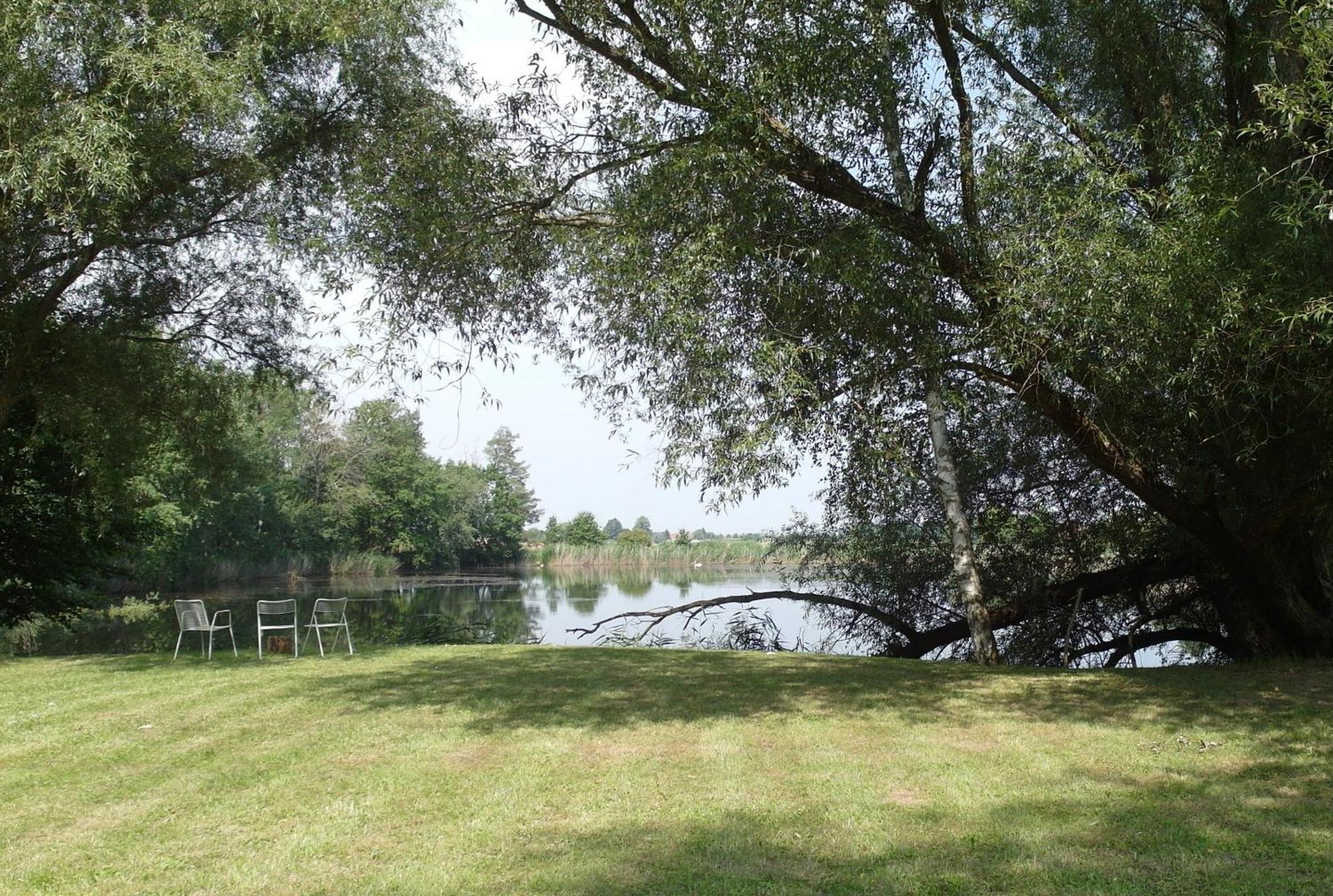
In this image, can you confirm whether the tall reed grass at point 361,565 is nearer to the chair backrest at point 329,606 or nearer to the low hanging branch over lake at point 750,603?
the low hanging branch over lake at point 750,603

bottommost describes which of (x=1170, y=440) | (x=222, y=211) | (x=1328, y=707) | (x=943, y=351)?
(x=1328, y=707)

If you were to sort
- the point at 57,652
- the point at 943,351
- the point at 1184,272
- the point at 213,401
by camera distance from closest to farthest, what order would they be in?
the point at 1184,272 < the point at 943,351 < the point at 213,401 < the point at 57,652

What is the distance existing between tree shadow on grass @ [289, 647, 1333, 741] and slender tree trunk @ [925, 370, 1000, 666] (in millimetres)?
633

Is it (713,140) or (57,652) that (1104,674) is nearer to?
(713,140)

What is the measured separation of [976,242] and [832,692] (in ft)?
11.6

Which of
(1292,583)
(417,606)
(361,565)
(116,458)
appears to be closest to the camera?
(1292,583)

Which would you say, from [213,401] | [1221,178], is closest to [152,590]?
[213,401]

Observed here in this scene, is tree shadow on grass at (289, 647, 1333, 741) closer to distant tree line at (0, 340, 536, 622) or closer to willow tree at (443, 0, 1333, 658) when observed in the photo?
willow tree at (443, 0, 1333, 658)

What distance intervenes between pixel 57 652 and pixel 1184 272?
14.9 metres

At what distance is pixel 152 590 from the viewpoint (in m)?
32.3

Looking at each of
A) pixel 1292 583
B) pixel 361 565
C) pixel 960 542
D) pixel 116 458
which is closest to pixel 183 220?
pixel 116 458

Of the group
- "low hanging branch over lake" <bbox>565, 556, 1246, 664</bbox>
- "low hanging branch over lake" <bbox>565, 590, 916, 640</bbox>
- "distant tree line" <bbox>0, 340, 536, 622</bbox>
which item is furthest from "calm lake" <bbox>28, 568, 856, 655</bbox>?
"distant tree line" <bbox>0, 340, 536, 622</bbox>

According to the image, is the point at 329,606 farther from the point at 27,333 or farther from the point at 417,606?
the point at 417,606

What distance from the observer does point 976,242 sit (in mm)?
7082
